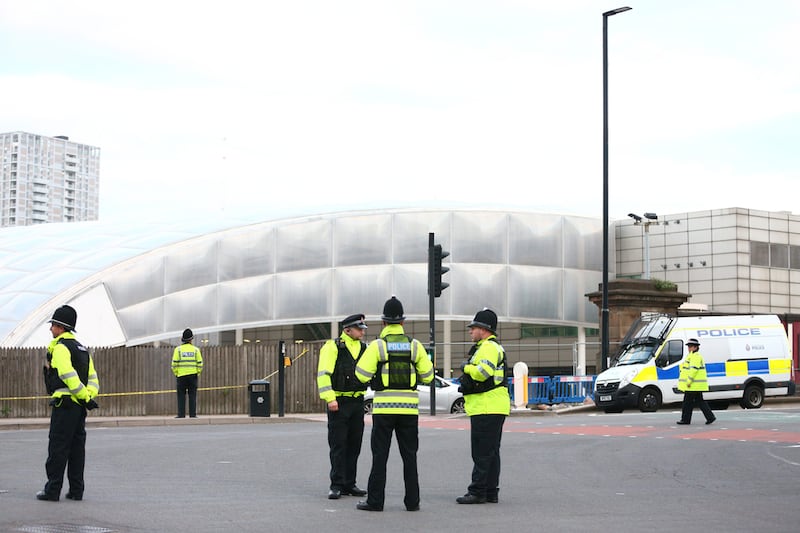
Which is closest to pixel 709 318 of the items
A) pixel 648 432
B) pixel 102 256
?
pixel 648 432

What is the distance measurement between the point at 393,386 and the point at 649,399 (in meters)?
21.1

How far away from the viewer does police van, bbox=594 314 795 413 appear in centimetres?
3061

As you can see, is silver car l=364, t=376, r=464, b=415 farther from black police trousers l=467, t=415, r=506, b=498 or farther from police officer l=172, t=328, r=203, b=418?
black police trousers l=467, t=415, r=506, b=498

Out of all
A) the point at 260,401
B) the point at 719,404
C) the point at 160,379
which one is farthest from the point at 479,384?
the point at 719,404

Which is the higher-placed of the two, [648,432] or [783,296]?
[783,296]

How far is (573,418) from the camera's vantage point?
27.4m

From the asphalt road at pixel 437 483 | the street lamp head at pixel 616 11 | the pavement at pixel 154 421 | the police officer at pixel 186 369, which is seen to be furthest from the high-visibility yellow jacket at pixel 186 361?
the street lamp head at pixel 616 11

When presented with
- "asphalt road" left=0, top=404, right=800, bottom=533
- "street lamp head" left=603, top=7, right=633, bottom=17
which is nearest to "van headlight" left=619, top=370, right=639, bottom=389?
"asphalt road" left=0, top=404, right=800, bottom=533

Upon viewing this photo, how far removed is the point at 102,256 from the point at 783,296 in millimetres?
28228

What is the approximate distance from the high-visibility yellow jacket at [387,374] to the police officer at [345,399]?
0.70m

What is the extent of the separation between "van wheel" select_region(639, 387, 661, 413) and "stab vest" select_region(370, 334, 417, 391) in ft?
67.9

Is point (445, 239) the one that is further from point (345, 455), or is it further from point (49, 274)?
point (345, 455)

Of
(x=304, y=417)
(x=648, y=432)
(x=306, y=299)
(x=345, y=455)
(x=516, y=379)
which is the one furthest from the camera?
(x=306, y=299)

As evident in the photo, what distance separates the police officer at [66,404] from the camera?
35.4 ft
